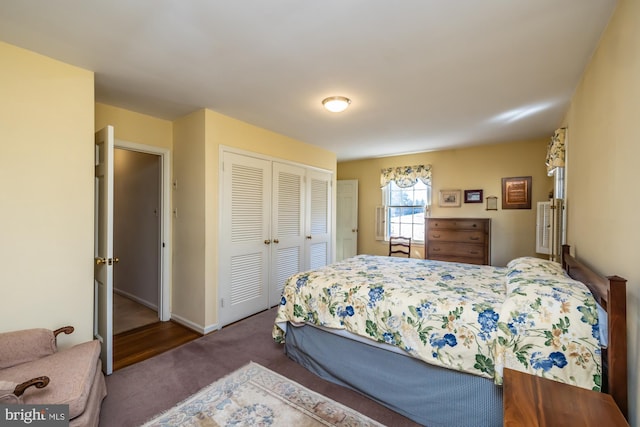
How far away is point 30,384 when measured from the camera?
4.23 ft

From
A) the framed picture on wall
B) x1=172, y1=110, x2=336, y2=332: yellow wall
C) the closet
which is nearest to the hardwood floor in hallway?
x1=172, y1=110, x2=336, y2=332: yellow wall

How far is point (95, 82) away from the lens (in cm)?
235

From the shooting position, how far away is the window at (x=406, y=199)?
16.2ft

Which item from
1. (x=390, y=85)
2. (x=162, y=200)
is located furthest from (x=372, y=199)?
(x=162, y=200)

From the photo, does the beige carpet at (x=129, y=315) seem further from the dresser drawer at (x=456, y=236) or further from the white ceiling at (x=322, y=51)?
the dresser drawer at (x=456, y=236)

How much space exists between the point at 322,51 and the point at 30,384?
2.41 metres

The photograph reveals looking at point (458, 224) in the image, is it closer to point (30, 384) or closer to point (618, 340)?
point (618, 340)

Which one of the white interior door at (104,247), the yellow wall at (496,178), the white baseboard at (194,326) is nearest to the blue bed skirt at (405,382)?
the white baseboard at (194,326)

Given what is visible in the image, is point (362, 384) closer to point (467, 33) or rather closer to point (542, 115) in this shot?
point (467, 33)

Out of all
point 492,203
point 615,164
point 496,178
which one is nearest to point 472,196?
point 492,203

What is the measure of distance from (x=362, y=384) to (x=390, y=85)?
236 centimetres

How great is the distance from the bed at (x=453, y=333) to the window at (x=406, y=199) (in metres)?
2.59

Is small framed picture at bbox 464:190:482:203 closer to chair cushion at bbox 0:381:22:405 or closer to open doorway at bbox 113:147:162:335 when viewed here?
open doorway at bbox 113:147:162:335

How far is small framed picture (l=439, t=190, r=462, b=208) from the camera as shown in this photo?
4621mm
